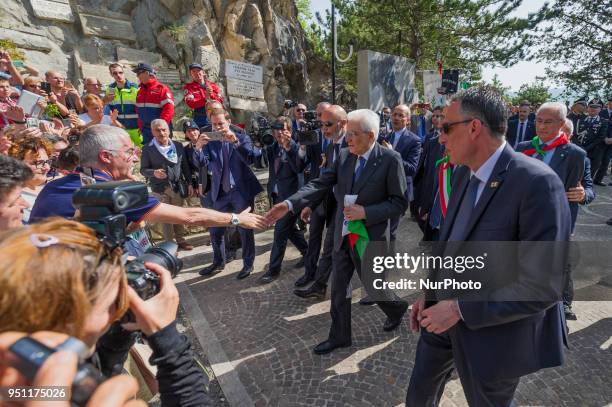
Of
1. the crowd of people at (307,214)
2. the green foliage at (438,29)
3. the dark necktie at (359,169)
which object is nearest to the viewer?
the crowd of people at (307,214)

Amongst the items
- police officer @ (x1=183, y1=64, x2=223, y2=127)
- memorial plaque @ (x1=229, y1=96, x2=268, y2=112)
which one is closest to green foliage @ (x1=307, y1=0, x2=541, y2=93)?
memorial plaque @ (x1=229, y1=96, x2=268, y2=112)

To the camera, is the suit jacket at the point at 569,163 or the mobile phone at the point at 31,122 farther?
the mobile phone at the point at 31,122

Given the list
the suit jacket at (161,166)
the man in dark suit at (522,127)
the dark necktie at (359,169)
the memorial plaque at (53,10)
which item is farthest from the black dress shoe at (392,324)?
the memorial plaque at (53,10)

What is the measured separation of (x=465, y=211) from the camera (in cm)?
187

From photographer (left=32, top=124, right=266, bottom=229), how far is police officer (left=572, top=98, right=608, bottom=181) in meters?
11.3

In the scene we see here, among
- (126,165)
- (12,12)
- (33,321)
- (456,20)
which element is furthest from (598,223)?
(12,12)

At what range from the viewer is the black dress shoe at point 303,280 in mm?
4535

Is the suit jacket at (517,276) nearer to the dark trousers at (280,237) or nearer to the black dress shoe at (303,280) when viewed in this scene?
the black dress shoe at (303,280)

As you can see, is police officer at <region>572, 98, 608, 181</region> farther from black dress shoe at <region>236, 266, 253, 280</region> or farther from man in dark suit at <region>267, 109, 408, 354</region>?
black dress shoe at <region>236, 266, 253, 280</region>

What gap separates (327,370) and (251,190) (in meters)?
2.83

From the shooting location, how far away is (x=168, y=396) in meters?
1.23

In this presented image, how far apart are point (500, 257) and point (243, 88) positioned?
39.6ft

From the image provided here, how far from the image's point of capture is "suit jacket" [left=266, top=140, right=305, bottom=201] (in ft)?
16.8

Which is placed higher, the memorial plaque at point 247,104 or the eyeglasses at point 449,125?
the memorial plaque at point 247,104
